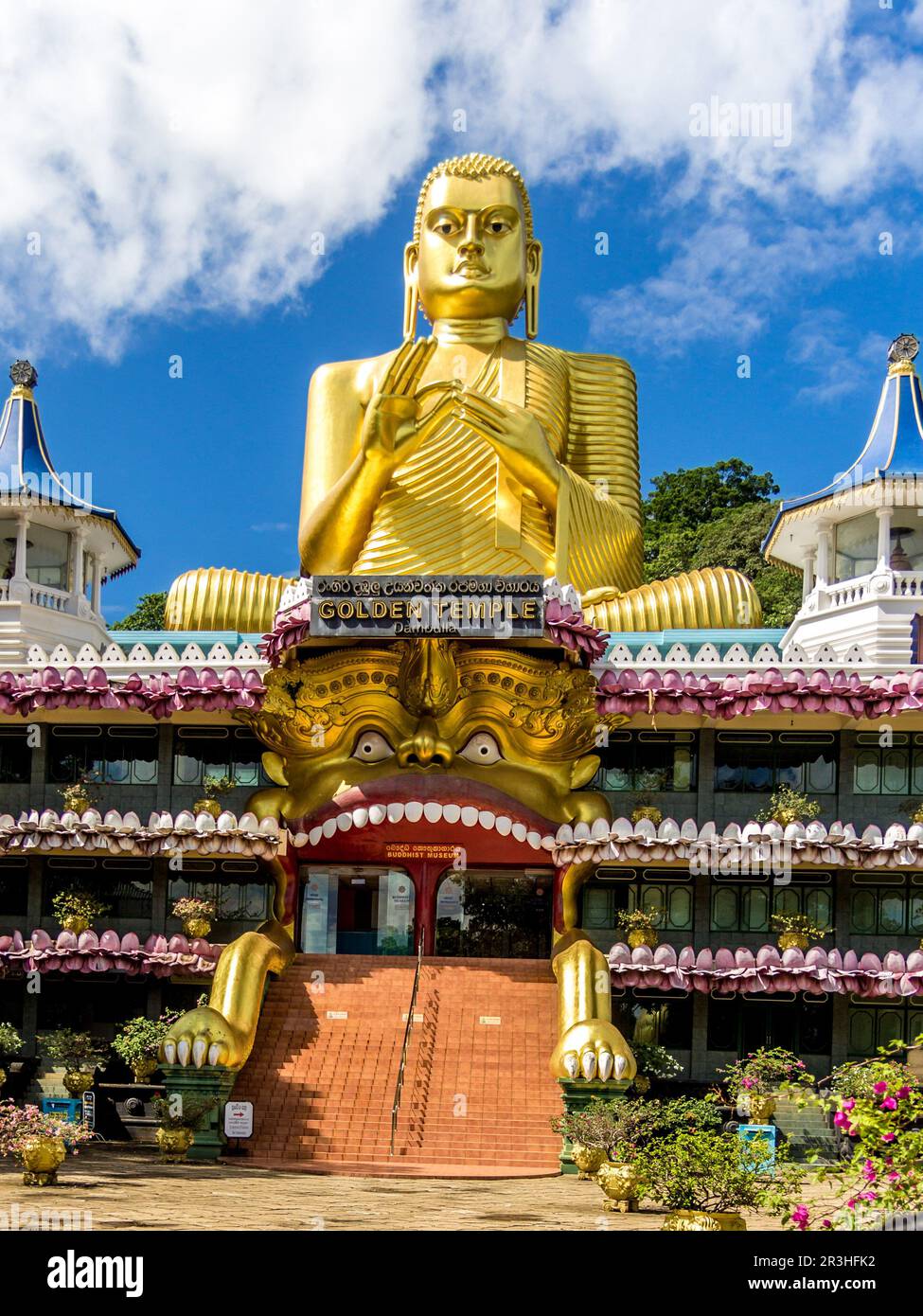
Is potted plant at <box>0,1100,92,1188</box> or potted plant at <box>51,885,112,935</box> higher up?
potted plant at <box>51,885,112,935</box>

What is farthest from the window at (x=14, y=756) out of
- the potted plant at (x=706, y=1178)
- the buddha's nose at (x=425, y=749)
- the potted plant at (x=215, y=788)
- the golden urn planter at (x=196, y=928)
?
the potted plant at (x=706, y=1178)

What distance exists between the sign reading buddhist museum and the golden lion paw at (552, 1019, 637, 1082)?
6.59m

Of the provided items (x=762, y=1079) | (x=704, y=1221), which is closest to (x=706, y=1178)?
(x=704, y=1221)

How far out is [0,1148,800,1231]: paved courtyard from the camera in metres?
15.5

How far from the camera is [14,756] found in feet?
97.6

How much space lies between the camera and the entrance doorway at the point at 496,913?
27609 mm

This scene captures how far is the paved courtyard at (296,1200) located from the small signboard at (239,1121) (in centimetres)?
95

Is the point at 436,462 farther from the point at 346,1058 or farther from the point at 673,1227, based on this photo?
the point at 673,1227

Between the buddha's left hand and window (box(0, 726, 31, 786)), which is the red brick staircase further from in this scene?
the buddha's left hand

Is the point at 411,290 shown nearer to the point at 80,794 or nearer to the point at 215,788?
the point at 215,788

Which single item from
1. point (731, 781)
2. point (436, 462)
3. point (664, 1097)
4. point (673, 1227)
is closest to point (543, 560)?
point (436, 462)

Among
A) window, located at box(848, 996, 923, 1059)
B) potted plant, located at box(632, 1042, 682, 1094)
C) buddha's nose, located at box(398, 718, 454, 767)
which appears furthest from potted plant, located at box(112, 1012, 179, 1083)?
window, located at box(848, 996, 923, 1059)
